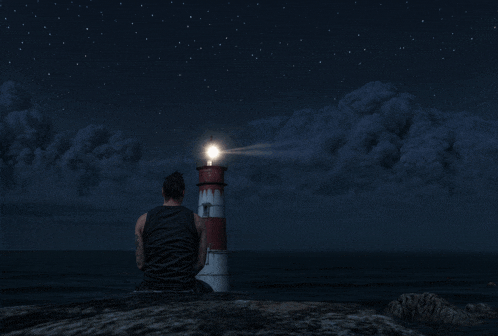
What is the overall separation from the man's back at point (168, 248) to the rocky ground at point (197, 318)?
970 millimetres

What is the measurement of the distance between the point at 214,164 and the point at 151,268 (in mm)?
13170

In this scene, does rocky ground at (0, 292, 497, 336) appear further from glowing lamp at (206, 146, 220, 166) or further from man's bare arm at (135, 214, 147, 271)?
glowing lamp at (206, 146, 220, 166)

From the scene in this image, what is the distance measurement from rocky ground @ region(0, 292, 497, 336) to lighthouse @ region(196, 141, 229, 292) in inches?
531

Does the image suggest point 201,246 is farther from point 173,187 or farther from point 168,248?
point 173,187

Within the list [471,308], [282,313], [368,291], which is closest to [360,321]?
[282,313]

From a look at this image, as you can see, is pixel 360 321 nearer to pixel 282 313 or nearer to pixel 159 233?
pixel 282 313


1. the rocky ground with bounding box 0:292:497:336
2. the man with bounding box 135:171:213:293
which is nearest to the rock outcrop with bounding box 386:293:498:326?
the man with bounding box 135:171:213:293

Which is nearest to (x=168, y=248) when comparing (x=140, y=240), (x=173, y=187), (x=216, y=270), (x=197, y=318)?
(x=140, y=240)

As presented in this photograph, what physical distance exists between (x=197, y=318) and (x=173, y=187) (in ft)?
7.79

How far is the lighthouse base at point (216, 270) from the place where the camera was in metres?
17.0

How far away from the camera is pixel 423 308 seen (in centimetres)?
2484

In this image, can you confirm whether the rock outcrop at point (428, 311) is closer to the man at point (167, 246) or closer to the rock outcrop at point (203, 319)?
the man at point (167, 246)

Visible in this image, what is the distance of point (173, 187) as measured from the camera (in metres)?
4.79

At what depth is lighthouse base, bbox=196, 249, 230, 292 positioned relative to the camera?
1697cm
